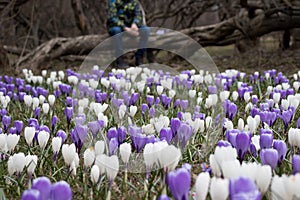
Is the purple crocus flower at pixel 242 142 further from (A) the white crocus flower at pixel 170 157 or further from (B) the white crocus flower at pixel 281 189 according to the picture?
(B) the white crocus flower at pixel 281 189

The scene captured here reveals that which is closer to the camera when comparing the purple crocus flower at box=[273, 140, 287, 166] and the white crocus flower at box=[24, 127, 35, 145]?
the purple crocus flower at box=[273, 140, 287, 166]

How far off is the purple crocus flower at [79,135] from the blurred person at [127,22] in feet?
15.8

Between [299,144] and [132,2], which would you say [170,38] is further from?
[299,144]

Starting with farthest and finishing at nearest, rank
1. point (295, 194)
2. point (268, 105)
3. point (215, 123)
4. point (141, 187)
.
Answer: point (268, 105) → point (215, 123) → point (141, 187) → point (295, 194)

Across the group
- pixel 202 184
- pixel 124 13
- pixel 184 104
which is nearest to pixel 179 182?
pixel 202 184

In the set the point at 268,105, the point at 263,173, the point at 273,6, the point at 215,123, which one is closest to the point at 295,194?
the point at 263,173

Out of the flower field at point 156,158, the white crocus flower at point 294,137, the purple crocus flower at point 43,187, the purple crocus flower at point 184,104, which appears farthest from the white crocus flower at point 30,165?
the purple crocus flower at point 184,104

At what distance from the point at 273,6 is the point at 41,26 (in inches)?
304

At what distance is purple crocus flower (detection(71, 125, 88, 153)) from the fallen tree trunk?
5121 millimetres

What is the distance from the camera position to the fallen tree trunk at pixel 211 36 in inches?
272

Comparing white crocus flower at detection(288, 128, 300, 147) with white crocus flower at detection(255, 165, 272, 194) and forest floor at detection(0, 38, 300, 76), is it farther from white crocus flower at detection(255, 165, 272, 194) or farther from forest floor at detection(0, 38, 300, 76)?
forest floor at detection(0, 38, 300, 76)

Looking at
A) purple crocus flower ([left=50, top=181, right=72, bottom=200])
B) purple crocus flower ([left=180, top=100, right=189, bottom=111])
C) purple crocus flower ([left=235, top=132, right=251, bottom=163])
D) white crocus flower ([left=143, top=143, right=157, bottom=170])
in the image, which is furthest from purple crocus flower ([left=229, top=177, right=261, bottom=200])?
purple crocus flower ([left=180, top=100, right=189, bottom=111])

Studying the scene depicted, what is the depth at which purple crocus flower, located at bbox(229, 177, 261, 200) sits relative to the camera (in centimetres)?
87

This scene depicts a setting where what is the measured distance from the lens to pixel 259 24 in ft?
23.5
